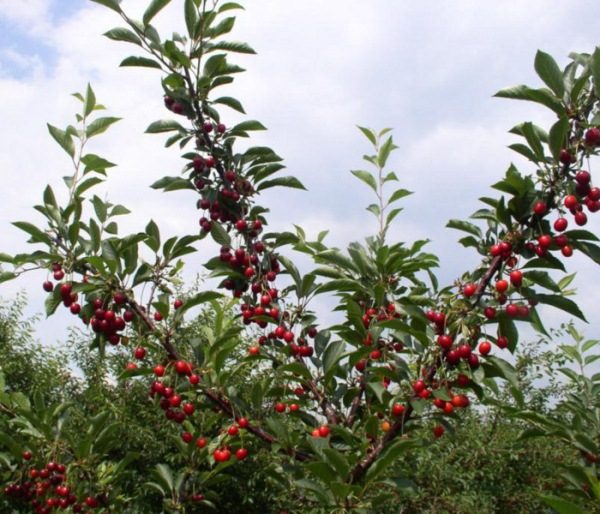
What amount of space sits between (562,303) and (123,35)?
2068 millimetres

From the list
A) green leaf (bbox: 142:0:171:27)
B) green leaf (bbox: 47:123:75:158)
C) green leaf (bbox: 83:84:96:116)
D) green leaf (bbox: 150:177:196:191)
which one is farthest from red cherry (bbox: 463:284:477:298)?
green leaf (bbox: 83:84:96:116)

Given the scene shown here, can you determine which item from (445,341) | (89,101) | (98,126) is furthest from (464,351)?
(89,101)

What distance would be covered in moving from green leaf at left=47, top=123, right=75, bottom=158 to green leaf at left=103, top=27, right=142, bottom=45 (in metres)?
0.49

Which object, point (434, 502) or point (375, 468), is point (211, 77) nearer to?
point (375, 468)

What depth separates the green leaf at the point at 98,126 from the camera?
3.01 metres

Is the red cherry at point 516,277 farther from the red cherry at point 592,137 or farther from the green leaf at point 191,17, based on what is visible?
the green leaf at point 191,17

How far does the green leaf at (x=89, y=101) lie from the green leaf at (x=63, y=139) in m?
0.22

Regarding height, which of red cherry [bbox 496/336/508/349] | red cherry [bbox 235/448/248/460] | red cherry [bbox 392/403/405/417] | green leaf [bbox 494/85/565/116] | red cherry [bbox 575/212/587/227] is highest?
green leaf [bbox 494/85/565/116]

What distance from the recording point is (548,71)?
2150mm

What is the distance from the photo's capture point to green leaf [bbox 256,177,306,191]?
10.4ft

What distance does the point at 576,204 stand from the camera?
2201mm

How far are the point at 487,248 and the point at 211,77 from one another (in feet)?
4.70

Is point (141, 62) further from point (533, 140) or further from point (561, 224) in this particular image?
point (561, 224)

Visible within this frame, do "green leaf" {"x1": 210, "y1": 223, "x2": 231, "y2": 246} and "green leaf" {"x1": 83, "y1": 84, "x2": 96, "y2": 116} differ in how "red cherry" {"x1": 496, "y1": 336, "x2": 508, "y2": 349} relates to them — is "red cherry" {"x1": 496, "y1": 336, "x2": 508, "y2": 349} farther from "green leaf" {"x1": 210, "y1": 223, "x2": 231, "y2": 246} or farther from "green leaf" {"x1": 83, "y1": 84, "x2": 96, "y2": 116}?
"green leaf" {"x1": 83, "y1": 84, "x2": 96, "y2": 116}
